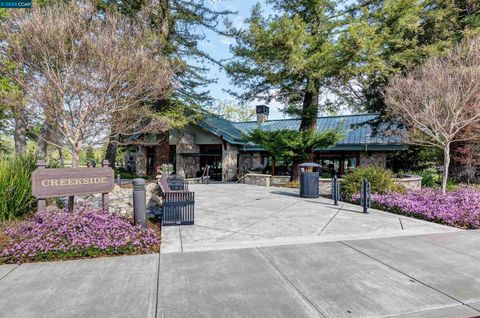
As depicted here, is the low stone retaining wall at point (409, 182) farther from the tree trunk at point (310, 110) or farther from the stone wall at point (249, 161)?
the stone wall at point (249, 161)

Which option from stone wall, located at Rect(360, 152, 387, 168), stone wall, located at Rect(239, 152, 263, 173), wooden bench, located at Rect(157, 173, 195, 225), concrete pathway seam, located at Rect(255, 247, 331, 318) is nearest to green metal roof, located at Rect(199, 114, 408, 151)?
stone wall, located at Rect(360, 152, 387, 168)

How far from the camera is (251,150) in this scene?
2400cm

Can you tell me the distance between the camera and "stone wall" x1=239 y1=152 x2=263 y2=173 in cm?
2473

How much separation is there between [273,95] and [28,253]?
16.5m

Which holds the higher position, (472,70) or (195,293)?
(472,70)

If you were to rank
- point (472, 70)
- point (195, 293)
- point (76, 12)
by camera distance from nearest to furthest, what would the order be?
point (195, 293), point (76, 12), point (472, 70)

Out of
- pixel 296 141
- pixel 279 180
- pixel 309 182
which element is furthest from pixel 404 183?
pixel 279 180

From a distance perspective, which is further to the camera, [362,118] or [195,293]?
[362,118]

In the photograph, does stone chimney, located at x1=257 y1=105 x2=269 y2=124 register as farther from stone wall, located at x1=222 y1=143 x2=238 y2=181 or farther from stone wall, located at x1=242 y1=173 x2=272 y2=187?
stone wall, located at x1=242 y1=173 x2=272 y2=187

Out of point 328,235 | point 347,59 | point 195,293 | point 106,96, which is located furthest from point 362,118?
point 195,293

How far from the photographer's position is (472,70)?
9.37 m

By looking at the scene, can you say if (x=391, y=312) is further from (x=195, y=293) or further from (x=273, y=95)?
(x=273, y=95)

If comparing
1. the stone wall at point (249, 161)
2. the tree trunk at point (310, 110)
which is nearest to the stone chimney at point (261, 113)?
the stone wall at point (249, 161)

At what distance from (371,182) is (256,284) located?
30.5ft
